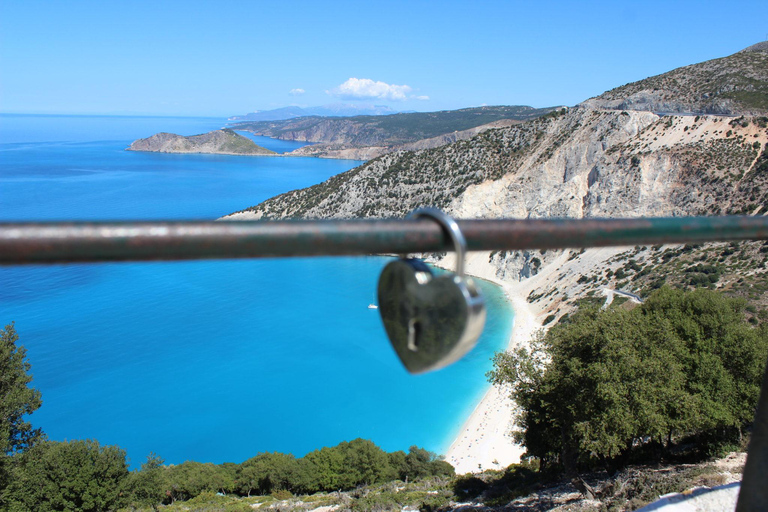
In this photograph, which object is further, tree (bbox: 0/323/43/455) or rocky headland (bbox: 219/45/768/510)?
rocky headland (bbox: 219/45/768/510)

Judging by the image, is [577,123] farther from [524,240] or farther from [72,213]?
[72,213]

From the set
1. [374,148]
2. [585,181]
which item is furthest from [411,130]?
[585,181]

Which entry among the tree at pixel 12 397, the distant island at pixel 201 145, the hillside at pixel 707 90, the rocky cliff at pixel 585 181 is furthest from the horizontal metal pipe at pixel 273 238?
the distant island at pixel 201 145

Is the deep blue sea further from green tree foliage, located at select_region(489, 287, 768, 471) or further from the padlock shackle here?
the padlock shackle

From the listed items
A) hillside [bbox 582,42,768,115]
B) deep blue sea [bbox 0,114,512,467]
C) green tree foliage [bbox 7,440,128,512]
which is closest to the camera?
green tree foliage [bbox 7,440,128,512]

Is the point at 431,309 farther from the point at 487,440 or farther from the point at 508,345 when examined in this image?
the point at 508,345

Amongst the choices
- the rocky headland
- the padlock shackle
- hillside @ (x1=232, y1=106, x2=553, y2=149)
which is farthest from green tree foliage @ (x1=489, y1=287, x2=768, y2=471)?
hillside @ (x1=232, y1=106, x2=553, y2=149)
